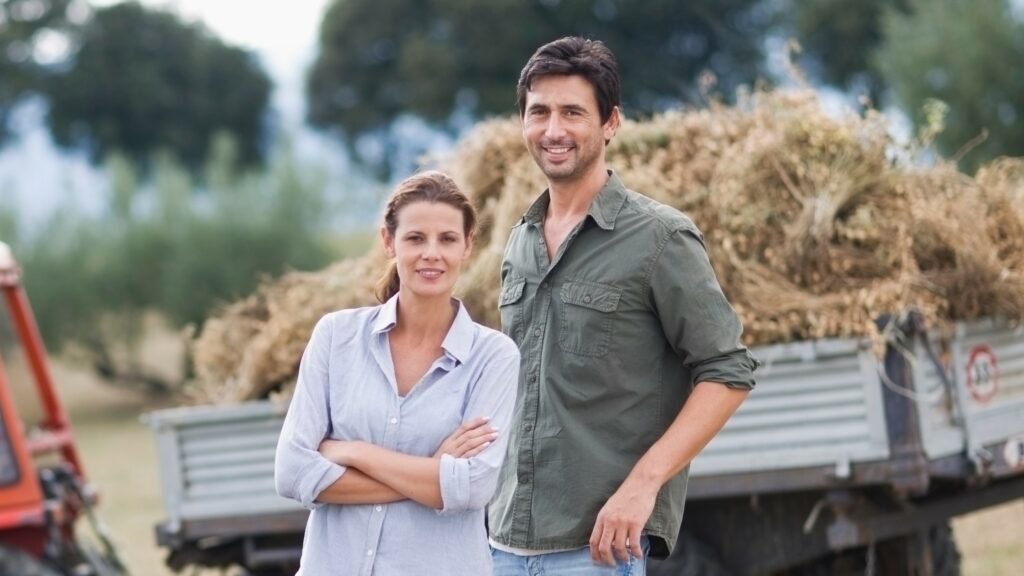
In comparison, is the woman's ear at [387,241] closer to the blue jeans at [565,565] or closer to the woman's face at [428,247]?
the woman's face at [428,247]

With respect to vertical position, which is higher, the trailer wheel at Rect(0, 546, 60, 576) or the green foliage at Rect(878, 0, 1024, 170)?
the green foliage at Rect(878, 0, 1024, 170)

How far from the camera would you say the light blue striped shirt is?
2.92 metres

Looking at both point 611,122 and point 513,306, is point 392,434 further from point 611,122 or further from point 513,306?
point 611,122

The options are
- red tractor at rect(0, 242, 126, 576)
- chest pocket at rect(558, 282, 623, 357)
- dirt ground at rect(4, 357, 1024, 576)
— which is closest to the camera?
chest pocket at rect(558, 282, 623, 357)

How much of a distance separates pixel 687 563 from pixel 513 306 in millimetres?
2596

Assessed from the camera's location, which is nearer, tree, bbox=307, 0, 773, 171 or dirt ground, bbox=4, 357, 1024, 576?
dirt ground, bbox=4, 357, 1024, 576

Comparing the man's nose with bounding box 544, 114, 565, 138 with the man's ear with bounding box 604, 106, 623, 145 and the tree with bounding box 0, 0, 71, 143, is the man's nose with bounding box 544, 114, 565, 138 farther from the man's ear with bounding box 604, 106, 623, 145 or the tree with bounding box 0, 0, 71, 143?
the tree with bounding box 0, 0, 71, 143

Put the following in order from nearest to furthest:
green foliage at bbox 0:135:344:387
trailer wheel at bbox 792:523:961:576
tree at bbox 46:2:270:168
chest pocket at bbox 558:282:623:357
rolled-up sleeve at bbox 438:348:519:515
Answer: rolled-up sleeve at bbox 438:348:519:515
chest pocket at bbox 558:282:623:357
trailer wheel at bbox 792:523:961:576
green foliage at bbox 0:135:344:387
tree at bbox 46:2:270:168

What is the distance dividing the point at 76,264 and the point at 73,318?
137 centimetres

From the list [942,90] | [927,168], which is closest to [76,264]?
[942,90]

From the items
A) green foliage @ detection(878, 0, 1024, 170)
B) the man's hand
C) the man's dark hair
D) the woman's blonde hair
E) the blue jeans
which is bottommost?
the blue jeans

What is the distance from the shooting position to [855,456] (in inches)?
215

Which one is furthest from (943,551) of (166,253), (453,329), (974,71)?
(166,253)

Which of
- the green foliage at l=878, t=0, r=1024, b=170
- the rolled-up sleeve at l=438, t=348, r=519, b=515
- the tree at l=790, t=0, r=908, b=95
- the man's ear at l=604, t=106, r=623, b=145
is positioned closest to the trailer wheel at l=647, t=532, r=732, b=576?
the man's ear at l=604, t=106, r=623, b=145
